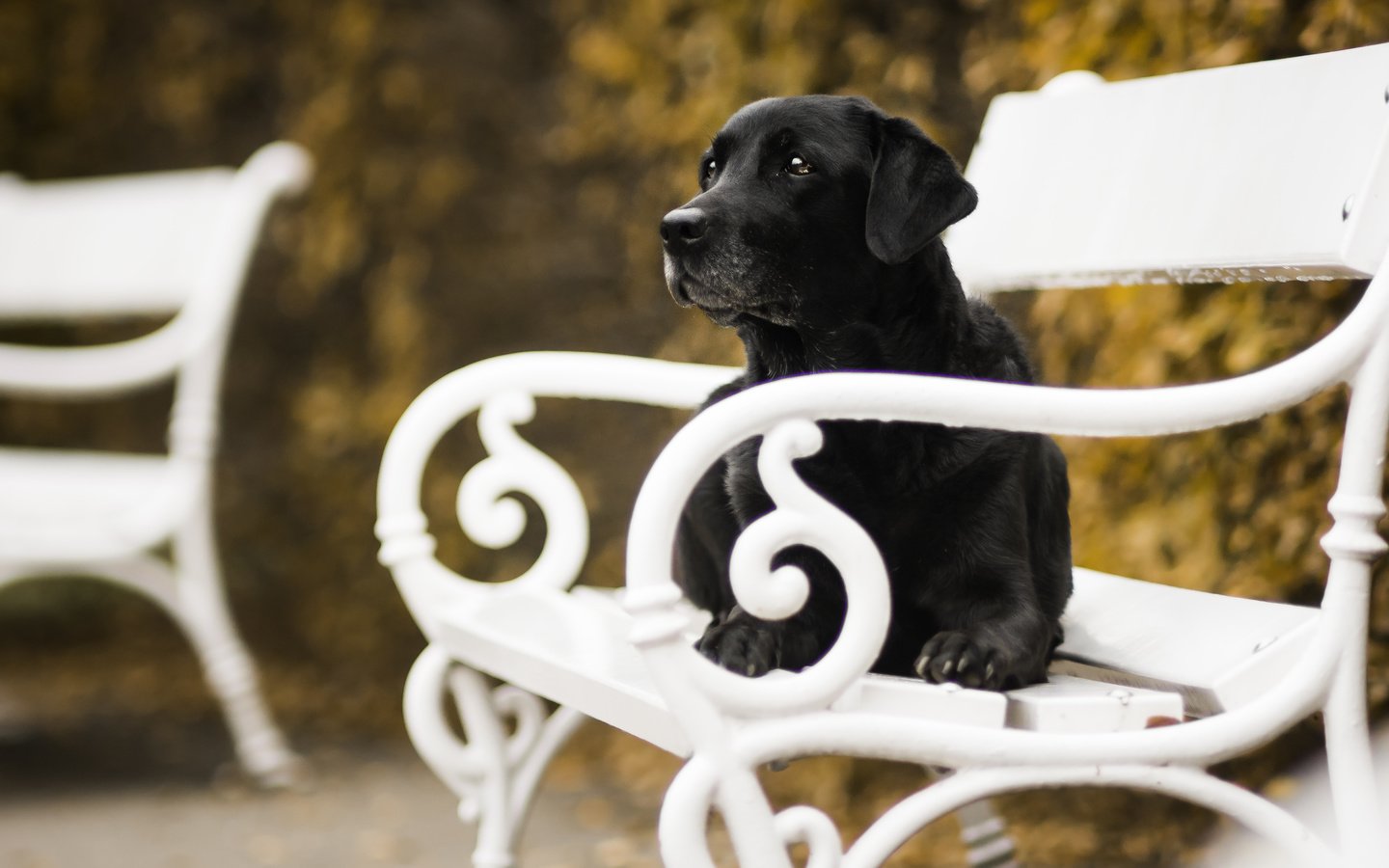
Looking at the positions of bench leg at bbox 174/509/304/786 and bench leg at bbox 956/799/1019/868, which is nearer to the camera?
bench leg at bbox 956/799/1019/868

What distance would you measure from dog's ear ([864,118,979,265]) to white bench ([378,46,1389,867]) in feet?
0.99

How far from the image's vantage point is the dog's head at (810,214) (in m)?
1.56

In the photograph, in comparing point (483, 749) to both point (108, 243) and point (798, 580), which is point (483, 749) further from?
point (108, 243)

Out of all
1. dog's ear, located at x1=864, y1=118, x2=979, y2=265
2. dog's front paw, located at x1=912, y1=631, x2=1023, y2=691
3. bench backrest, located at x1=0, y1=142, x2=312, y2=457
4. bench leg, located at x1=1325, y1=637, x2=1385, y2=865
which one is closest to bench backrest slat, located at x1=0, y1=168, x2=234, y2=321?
bench backrest, located at x1=0, y1=142, x2=312, y2=457

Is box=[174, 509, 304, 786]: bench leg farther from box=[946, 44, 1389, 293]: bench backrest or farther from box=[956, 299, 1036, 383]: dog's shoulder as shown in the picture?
box=[956, 299, 1036, 383]: dog's shoulder

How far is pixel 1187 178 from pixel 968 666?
95 centimetres

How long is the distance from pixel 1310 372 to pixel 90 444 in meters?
4.77

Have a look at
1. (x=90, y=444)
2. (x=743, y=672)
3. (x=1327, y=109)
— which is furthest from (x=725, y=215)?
(x=90, y=444)

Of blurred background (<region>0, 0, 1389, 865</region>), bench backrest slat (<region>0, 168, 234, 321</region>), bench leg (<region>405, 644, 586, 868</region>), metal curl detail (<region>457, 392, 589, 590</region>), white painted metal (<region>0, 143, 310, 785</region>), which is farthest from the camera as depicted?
bench backrest slat (<region>0, 168, 234, 321</region>)

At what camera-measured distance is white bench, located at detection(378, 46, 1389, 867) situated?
1249 millimetres

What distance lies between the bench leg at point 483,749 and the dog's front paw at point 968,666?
29.4 inches

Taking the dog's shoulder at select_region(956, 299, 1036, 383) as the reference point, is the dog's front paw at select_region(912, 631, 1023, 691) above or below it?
below

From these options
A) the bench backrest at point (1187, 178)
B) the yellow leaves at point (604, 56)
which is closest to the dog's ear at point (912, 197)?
the bench backrest at point (1187, 178)

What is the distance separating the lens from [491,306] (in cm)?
402
